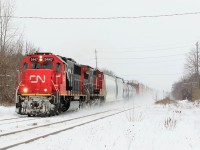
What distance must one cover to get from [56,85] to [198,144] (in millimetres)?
10243

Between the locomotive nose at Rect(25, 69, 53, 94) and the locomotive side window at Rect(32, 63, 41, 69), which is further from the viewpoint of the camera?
the locomotive side window at Rect(32, 63, 41, 69)

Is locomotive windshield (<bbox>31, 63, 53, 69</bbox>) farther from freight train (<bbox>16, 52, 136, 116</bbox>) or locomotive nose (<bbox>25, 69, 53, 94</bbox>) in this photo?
locomotive nose (<bbox>25, 69, 53, 94</bbox>)

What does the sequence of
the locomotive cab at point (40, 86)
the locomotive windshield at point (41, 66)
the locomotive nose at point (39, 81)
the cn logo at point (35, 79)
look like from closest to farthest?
the locomotive cab at point (40, 86) < the locomotive nose at point (39, 81) < the cn logo at point (35, 79) < the locomotive windshield at point (41, 66)

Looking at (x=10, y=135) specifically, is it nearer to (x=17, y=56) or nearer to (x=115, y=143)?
(x=115, y=143)

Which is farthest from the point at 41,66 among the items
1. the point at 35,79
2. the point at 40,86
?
the point at 40,86

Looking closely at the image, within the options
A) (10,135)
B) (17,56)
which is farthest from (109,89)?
(10,135)

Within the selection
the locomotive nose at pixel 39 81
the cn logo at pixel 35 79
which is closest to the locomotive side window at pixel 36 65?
the locomotive nose at pixel 39 81

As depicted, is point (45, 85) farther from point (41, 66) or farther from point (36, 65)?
point (36, 65)

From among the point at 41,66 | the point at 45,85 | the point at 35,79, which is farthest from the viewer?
the point at 41,66

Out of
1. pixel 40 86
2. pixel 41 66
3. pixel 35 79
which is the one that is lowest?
pixel 40 86

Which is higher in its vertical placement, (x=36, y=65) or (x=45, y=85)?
(x=36, y=65)

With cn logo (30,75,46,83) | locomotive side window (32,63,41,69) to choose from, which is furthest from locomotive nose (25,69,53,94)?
locomotive side window (32,63,41,69)

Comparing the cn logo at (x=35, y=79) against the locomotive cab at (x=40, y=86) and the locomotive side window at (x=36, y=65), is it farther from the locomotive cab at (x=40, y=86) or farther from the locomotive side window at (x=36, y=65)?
the locomotive side window at (x=36, y=65)

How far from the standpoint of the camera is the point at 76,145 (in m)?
7.46
